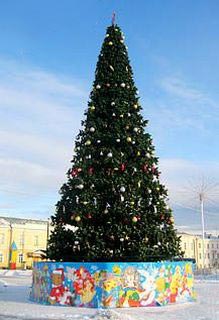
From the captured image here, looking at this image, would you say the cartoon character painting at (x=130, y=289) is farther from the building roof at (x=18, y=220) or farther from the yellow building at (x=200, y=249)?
the yellow building at (x=200, y=249)

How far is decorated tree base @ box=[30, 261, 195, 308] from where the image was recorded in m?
12.8

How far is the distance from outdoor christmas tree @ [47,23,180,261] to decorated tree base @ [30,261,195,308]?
57cm

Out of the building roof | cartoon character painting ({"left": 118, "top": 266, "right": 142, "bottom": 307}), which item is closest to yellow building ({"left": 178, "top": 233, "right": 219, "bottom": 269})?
the building roof

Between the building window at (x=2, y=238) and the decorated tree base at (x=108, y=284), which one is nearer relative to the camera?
the decorated tree base at (x=108, y=284)

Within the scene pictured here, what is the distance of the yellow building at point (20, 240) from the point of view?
67.6 m

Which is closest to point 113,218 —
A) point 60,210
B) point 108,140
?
point 60,210

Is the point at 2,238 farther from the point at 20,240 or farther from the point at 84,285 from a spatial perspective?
the point at 84,285

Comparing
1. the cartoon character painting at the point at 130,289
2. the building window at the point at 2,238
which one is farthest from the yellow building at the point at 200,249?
the cartoon character painting at the point at 130,289

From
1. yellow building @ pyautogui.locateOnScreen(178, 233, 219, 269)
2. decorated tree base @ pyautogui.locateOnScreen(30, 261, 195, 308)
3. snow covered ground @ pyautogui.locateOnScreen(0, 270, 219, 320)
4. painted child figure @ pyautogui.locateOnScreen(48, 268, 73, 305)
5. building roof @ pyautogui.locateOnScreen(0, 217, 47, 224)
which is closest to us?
snow covered ground @ pyautogui.locateOnScreen(0, 270, 219, 320)

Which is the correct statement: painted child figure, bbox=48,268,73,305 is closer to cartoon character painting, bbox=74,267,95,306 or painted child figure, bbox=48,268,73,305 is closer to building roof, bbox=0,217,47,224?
cartoon character painting, bbox=74,267,95,306

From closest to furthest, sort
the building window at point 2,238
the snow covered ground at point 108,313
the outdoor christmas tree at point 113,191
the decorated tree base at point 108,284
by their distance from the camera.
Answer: the snow covered ground at point 108,313 < the decorated tree base at point 108,284 < the outdoor christmas tree at point 113,191 < the building window at point 2,238

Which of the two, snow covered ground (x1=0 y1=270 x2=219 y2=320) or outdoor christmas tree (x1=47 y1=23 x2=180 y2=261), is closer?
snow covered ground (x1=0 y1=270 x2=219 y2=320)

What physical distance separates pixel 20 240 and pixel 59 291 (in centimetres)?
Answer: 5758

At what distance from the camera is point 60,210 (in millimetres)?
14492
